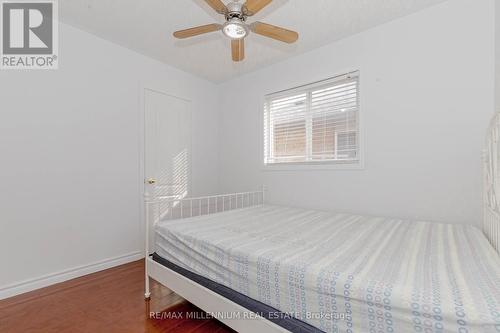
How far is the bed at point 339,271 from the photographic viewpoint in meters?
0.79

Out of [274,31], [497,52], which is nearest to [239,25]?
[274,31]

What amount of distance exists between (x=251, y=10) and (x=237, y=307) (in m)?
1.71

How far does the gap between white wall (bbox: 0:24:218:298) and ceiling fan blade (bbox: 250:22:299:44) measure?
176cm

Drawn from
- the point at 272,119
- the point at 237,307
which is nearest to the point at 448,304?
the point at 237,307

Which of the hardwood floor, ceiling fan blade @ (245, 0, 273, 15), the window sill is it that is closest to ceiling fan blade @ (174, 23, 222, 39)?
ceiling fan blade @ (245, 0, 273, 15)

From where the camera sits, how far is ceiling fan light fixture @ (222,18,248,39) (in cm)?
147

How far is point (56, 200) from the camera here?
84.4 inches

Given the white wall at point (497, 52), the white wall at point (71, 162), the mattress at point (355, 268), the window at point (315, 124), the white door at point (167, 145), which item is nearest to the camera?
the mattress at point (355, 268)

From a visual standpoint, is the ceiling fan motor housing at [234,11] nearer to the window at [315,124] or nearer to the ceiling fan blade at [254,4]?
the ceiling fan blade at [254,4]

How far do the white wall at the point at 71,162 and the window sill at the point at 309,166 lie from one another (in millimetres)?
1624

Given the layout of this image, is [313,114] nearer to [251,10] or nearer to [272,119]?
[272,119]

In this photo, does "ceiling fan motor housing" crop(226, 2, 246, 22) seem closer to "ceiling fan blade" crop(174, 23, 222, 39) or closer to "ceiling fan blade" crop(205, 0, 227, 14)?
"ceiling fan blade" crop(205, 0, 227, 14)

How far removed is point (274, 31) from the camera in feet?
5.37

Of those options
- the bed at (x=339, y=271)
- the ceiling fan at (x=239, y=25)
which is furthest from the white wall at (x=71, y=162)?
the ceiling fan at (x=239, y=25)
